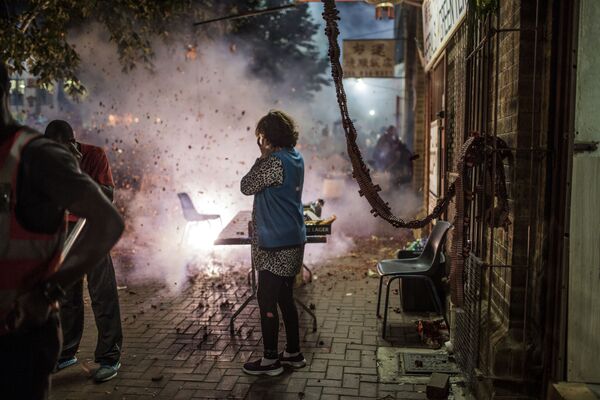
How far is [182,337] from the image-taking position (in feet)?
20.0

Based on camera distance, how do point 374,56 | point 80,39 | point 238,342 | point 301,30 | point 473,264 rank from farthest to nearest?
point 301,30 → point 374,56 → point 80,39 → point 238,342 → point 473,264

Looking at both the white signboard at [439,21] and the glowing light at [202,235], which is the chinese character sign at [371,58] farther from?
the white signboard at [439,21]

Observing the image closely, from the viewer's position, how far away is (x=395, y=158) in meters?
16.6

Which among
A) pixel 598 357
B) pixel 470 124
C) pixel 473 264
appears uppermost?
pixel 470 124

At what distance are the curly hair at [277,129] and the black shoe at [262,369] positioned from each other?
6.79 ft

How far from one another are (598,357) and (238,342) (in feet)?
11.7

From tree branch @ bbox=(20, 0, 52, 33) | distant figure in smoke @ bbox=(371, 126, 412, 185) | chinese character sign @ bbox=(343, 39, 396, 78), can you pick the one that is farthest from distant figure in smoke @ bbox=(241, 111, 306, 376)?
chinese character sign @ bbox=(343, 39, 396, 78)

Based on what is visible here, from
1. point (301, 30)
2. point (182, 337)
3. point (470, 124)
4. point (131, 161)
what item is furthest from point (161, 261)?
point (301, 30)

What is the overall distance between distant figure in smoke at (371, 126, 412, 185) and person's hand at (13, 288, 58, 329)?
14.6 metres

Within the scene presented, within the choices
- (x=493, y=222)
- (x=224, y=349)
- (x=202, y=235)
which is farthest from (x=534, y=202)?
(x=202, y=235)

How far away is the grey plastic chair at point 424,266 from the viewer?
6125 mm

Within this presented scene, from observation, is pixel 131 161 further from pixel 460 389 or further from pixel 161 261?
pixel 460 389

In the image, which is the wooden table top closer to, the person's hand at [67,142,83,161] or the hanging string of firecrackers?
the person's hand at [67,142,83,161]

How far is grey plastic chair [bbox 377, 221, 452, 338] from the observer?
241 inches
